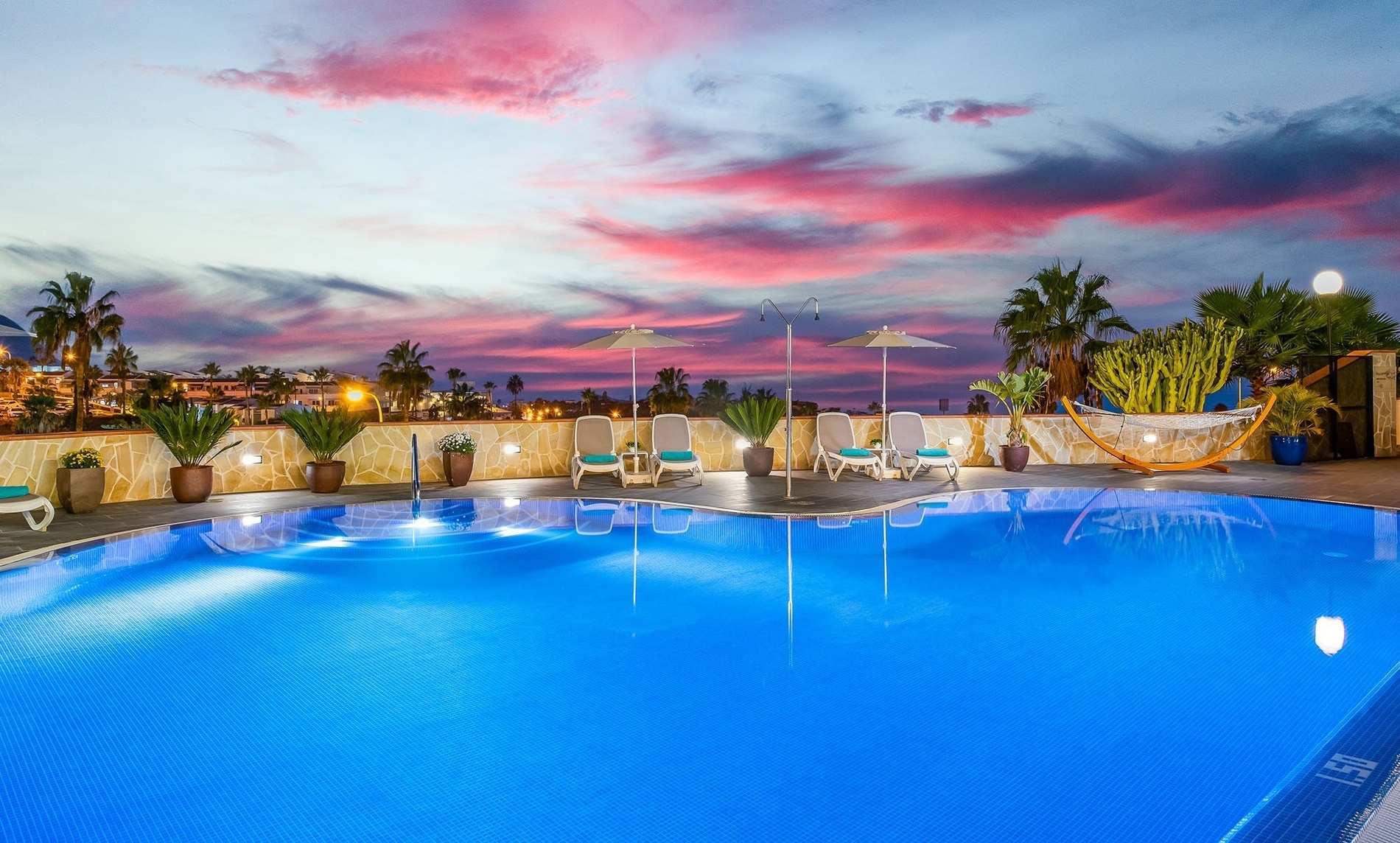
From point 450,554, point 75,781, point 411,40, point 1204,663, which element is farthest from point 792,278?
point 75,781

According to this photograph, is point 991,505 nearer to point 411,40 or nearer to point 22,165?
point 411,40

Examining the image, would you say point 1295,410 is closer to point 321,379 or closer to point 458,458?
point 458,458

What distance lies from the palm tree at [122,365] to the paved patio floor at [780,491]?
38496mm

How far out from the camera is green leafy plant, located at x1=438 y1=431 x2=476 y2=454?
1098 cm

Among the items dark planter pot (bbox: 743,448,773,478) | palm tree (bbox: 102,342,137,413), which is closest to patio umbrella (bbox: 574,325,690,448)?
dark planter pot (bbox: 743,448,773,478)

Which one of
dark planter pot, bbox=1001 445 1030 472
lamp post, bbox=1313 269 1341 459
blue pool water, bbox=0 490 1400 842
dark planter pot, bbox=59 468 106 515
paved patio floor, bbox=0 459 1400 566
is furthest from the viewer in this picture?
lamp post, bbox=1313 269 1341 459

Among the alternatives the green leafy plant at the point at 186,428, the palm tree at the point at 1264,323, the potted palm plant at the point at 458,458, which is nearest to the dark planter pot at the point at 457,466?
the potted palm plant at the point at 458,458

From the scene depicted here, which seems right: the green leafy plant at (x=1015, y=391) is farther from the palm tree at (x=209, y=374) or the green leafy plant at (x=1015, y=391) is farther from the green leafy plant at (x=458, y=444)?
the palm tree at (x=209, y=374)

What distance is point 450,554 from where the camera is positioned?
Result: 23.1ft

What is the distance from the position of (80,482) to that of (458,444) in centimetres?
420

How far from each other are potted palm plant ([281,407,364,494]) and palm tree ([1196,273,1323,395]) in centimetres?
1631

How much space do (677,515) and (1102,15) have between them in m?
11.0

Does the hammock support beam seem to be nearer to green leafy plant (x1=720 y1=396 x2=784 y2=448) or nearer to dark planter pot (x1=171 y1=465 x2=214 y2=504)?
green leafy plant (x1=720 y1=396 x2=784 y2=448)

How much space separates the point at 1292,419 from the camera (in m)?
13.2
